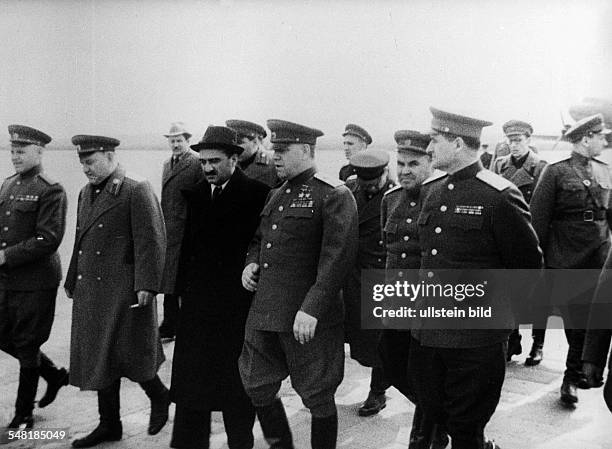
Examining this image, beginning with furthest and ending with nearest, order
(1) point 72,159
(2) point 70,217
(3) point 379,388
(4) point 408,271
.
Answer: (2) point 70,217
(1) point 72,159
(3) point 379,388
(4) point 408,271

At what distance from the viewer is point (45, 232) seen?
4.46m

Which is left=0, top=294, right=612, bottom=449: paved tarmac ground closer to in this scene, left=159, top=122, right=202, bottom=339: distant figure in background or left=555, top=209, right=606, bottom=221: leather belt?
left=159, top=122, right=202, bottom=339: distant figure in background

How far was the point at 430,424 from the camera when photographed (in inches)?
145

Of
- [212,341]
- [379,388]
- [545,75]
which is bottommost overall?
[379,388]

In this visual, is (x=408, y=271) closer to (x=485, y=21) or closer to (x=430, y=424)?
(x=430, y=424)

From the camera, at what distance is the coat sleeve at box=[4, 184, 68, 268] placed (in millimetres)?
4402

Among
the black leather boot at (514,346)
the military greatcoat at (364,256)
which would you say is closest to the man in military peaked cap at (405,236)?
the military greatcoat at (364,256)

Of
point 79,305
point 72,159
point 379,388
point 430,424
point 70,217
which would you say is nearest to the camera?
point 430,424

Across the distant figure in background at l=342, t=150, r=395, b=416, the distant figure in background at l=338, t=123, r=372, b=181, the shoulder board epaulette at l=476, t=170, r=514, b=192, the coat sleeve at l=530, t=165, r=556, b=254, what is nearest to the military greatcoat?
the distant figure in background at l=342, t=150, r=395, b=416

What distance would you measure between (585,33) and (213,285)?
8.15 feet

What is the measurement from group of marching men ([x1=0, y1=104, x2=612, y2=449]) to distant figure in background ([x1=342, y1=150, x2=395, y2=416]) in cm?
1

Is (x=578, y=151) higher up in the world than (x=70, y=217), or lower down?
higher up

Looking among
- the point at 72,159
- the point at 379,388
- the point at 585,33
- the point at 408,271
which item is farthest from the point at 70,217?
the point at 585,33

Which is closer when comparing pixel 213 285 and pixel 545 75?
pixel 213 285
